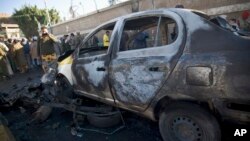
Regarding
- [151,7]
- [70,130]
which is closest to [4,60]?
[70,130]

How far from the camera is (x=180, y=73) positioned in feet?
8.35

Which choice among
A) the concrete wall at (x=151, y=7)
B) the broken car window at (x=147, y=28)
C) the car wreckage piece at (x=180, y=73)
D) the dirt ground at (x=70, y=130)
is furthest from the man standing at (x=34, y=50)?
the broken car window at (x=147, y=28)

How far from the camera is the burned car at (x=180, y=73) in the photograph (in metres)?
2.27

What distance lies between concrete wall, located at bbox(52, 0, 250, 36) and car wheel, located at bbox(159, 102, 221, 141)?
9.55m

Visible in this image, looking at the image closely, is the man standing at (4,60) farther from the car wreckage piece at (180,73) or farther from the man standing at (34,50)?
the car wreckage piece at (180,73)

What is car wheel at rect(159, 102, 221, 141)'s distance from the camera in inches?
101

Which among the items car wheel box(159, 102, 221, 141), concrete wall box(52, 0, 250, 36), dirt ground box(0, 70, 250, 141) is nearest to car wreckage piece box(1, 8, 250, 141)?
car wheel box(159, 102, 221, 141)

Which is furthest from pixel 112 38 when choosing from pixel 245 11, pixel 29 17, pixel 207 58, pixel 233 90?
pixel 29 17

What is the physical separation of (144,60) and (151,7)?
1181cm

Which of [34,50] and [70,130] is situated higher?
[34,50]

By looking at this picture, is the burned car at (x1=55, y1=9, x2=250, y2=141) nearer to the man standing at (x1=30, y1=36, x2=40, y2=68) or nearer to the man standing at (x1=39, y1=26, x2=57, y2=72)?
the man standing at (x1=39, y1=26, x2=57, y2=72)

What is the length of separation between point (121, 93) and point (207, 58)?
1445 millimetres

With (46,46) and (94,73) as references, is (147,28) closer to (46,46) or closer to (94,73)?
(94,73)

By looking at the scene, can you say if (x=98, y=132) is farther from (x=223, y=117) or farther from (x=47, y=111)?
(x=223, y=117)
